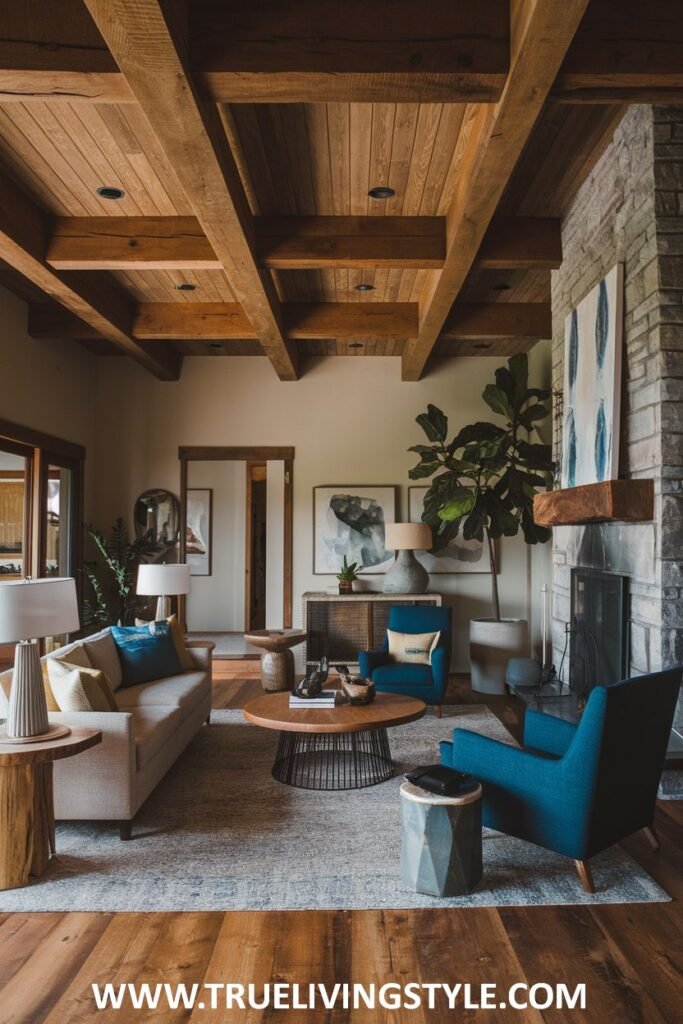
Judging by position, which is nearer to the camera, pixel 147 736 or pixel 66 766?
pixel 66 766

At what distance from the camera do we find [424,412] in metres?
7.60

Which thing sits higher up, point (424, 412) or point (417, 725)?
point (424, 412)

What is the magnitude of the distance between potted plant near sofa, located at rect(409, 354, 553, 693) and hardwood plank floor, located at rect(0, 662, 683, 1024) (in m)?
3.64

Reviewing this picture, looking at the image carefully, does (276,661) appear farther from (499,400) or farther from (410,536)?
(499,400)

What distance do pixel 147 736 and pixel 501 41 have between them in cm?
334

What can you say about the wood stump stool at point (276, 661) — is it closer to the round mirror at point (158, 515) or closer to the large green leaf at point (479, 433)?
the round mirror at point (158, 515)

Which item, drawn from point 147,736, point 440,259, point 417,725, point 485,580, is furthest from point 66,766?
point 485,580

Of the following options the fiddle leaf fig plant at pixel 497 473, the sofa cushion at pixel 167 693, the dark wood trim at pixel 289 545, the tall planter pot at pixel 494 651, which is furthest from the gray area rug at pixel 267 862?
the dark wood trim at pixel 289 545

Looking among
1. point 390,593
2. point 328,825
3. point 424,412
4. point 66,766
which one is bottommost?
point 328,825

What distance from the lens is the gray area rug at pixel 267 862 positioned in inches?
108

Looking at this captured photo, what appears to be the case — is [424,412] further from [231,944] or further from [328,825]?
[231,944]

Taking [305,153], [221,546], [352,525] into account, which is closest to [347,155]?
[305,153]

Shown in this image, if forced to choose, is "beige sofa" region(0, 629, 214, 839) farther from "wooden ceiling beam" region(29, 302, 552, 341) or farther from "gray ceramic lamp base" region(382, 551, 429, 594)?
"gray ceramic lamp base" region(382, 551, 429, 594)

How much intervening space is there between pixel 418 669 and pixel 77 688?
2.71 m
